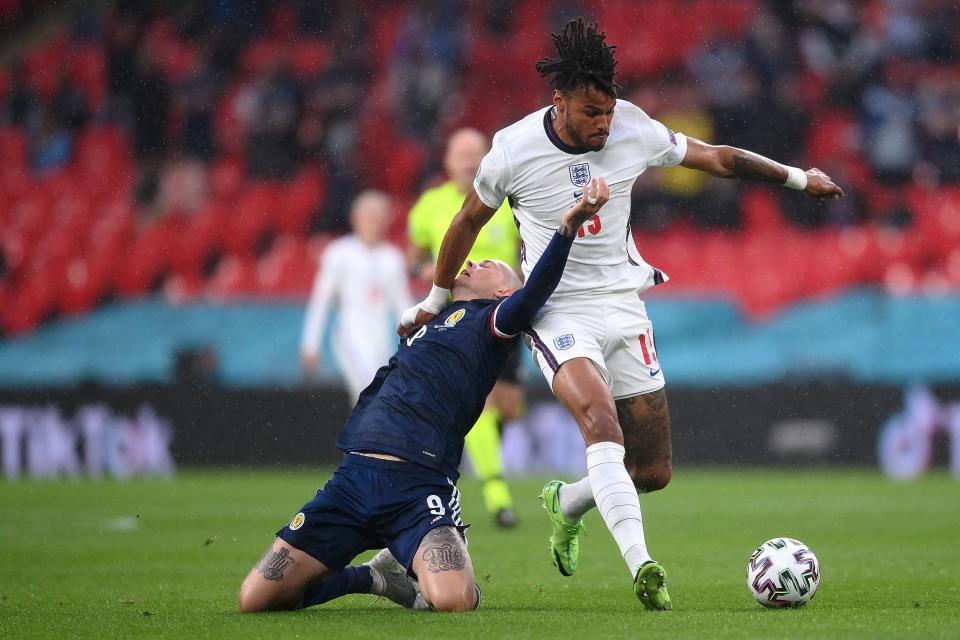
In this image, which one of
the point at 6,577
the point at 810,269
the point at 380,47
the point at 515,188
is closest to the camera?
the point at 515,188

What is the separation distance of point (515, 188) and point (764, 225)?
35.5ft

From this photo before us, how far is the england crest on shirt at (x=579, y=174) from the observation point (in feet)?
18.1

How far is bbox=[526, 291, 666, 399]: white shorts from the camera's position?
17.5 ft

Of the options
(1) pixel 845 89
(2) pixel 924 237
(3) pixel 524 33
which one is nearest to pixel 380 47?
(3) pixel 524 33

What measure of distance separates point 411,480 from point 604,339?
1009 mm

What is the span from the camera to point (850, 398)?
13234mm

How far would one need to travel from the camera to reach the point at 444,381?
17.2ft

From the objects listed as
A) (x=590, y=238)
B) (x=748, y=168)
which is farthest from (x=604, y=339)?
(x=748, y=168)

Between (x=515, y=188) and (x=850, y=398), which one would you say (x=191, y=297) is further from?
(x=515, y=188)

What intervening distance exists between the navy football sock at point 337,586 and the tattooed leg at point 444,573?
346 millimetres

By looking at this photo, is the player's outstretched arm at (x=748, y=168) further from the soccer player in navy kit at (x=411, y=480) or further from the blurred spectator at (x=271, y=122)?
the blurred spectator at (x=271, y=122)

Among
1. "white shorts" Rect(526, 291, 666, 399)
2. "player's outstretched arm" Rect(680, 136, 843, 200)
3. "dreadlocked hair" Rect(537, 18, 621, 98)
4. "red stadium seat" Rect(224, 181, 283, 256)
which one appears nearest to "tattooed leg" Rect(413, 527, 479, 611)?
"white shorts" Rect(526, 291, 666, 399)

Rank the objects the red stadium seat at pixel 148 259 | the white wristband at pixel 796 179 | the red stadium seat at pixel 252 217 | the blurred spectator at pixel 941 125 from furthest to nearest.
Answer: the red stadium seat at pixel 252 217 < the blurred spectator at pixel 941 125 < the red stadium seat at pixel 148 259 < the white wristband at pixel 796 179

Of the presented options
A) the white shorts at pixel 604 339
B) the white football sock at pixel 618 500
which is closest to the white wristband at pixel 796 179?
the white shorts at pixel 604 339
